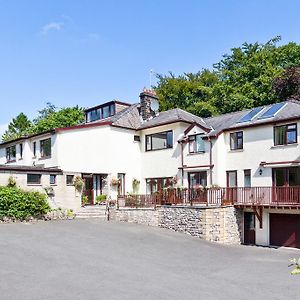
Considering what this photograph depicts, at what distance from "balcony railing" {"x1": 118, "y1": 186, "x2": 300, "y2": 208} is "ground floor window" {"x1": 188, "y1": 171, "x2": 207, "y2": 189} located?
6.80 ft

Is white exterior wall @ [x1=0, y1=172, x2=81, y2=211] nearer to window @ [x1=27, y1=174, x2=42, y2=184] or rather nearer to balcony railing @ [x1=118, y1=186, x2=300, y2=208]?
window @ [x1=27, y1=174, x2=42, y2=184]

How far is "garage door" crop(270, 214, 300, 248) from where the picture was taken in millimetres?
23281

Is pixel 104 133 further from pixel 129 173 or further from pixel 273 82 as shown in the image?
pixel 273 82

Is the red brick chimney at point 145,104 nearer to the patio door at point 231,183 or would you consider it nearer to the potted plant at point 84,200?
the potted plant at point 84,200

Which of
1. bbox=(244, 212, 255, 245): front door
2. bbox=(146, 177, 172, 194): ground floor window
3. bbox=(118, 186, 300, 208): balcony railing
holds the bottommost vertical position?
bbox=(244, 212, 255, 245): front door

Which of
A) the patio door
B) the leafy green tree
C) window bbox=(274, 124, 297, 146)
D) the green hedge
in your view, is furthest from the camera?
the leafy green tree

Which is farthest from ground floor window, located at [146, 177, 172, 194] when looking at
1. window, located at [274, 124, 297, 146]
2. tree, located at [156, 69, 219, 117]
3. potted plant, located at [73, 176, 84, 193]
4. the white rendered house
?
tree, located at [156, 69, 219, 117]

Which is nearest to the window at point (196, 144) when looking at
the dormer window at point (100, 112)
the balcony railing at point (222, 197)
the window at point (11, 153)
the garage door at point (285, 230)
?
the balcony railing at point (222, 197)

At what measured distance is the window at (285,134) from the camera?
23684mm

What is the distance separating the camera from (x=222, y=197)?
80.7 ft

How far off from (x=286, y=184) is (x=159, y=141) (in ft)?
36.9

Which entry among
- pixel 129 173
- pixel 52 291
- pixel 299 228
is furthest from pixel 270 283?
pixel 129 173

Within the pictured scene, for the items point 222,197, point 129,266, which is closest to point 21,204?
point 129,266

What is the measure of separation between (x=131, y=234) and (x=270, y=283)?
1008cm
